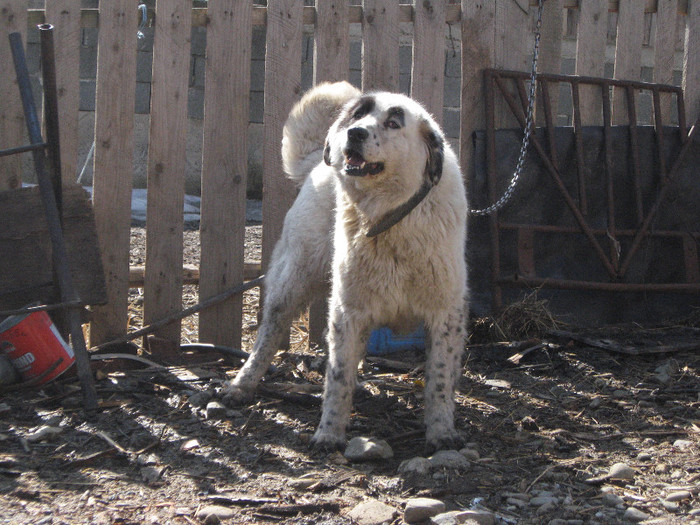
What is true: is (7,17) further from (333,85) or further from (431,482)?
(431,482)

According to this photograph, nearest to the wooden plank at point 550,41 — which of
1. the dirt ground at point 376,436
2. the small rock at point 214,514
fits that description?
the dirt ground at point 376,436

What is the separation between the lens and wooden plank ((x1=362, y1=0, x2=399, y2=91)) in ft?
15.2

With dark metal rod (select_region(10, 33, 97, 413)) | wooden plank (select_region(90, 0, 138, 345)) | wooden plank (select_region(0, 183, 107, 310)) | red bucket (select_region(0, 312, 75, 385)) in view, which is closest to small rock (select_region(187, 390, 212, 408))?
dark metal rod (select_region(10, 33, 97, 413))

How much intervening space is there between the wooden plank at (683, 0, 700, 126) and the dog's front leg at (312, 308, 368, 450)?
3.10 metres

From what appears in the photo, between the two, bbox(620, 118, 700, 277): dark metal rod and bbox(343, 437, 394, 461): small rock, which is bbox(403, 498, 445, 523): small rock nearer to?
bbox(343, 437, 394, 461): small rock

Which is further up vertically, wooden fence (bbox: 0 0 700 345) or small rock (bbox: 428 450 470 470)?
wooden fence (bbox: 0 0 700 345)

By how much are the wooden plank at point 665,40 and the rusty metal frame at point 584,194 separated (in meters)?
0.13

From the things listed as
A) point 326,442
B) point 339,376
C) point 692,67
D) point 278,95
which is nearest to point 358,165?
point 339,376

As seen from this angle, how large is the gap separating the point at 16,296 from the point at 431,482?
7.64 feet

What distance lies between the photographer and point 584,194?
4.90m

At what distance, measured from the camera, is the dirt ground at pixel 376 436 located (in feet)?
8.70

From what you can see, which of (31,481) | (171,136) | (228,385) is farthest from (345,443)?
(171,136)

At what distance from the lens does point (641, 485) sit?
2.84 meters

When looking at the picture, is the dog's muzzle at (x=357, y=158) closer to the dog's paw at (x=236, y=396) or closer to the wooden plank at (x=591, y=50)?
the dog's paw at (x=236, y=396)
